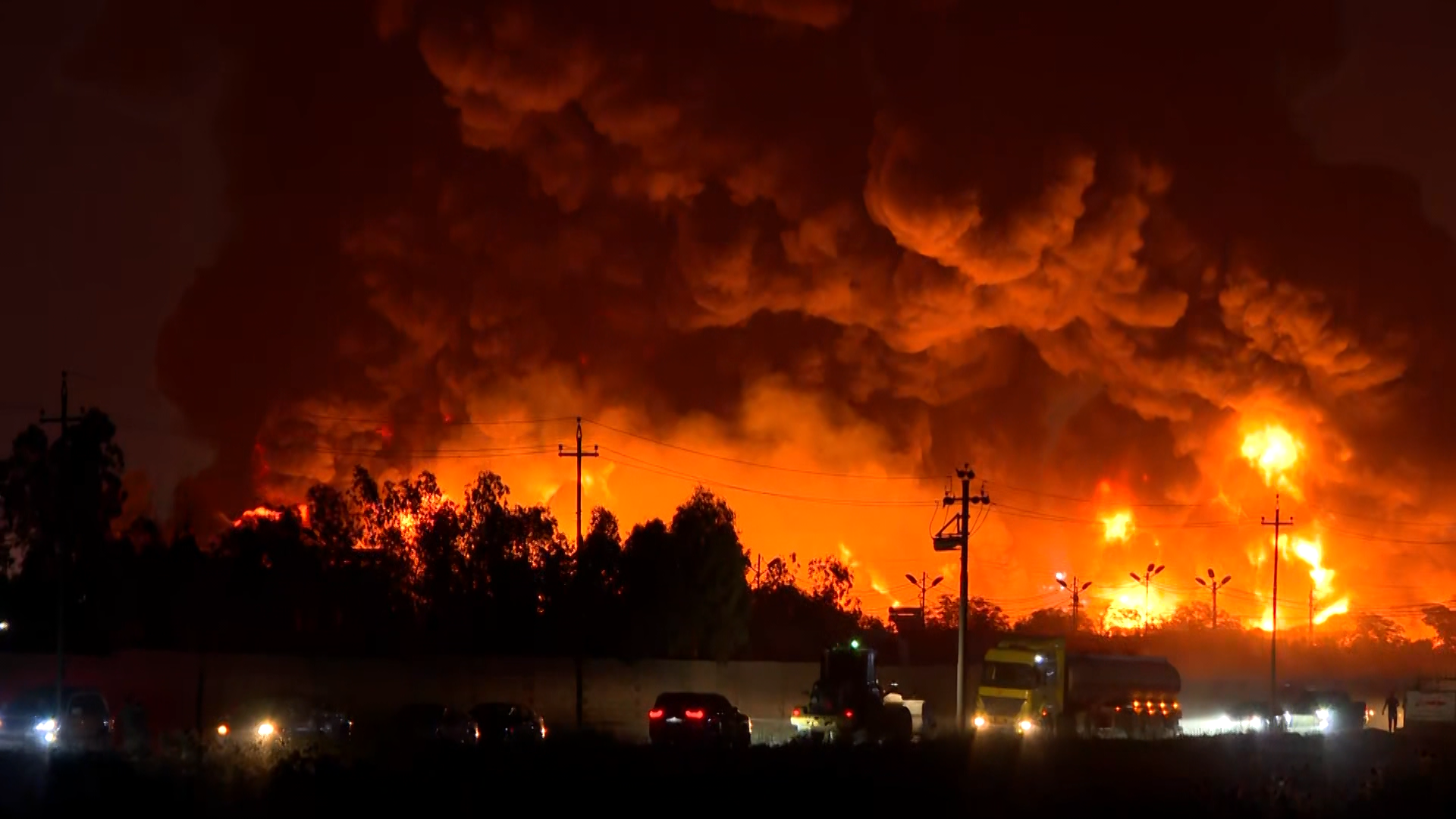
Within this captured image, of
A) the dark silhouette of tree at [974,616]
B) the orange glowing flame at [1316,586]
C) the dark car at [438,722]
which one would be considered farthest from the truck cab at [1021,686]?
the orange glowing flame at [1316,586]

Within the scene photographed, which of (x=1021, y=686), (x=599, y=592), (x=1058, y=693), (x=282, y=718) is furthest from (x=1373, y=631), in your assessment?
(x=282, y=718)

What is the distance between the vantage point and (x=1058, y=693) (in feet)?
171

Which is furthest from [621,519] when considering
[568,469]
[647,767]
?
[647,767]

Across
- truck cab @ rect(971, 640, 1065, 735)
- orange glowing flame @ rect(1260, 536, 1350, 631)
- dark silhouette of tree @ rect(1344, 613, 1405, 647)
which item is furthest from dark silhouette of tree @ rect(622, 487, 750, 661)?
dark silhouette of tree @ rect(1344, 613, 1405, 647)

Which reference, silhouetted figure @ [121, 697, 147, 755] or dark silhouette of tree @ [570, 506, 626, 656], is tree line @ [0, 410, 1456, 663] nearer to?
dark silhouette of tree @ [570, 506, 626, 656]

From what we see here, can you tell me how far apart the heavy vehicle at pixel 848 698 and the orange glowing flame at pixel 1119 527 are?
136 feet

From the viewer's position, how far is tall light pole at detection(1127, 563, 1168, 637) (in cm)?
8981

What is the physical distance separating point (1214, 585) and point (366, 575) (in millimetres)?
46479

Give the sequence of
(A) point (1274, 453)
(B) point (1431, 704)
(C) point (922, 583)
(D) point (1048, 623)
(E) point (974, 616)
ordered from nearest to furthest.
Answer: (B) point (1431, 704) < (A) point (1274, 453) < (D) point (1048, 623) < (E) point (974, 616) < (C) point (922, 583)

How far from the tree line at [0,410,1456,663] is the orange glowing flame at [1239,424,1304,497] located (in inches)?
1091

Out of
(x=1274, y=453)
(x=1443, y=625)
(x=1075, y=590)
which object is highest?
(x=1274, y=453)

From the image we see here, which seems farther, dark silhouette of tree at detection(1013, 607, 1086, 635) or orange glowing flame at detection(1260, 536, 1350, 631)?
dark silhouette of tree at detection(1013, 607, 1086, 635)

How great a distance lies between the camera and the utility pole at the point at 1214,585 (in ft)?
281

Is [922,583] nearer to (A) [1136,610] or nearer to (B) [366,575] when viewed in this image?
(A) [1136,610]
